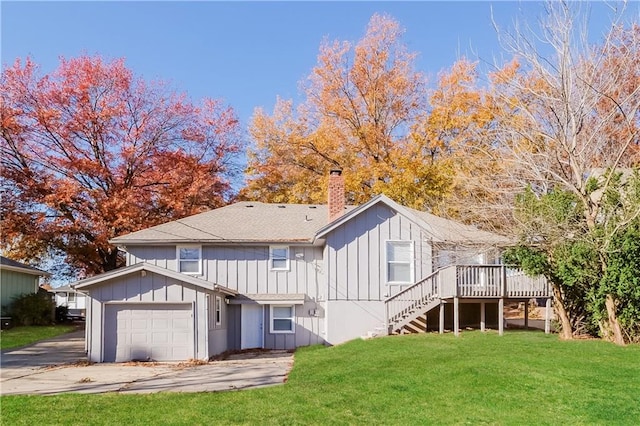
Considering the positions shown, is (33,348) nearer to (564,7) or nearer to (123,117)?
(123,117)

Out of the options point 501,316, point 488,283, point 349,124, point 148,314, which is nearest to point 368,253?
point 488,283

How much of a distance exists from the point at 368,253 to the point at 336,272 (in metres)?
1.36

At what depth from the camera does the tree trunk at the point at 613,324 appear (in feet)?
52.1

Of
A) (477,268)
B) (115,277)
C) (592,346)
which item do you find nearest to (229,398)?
(115,277)

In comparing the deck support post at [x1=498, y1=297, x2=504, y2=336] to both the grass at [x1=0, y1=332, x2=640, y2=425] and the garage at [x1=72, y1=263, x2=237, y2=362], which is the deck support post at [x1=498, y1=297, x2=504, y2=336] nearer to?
the grass at [x1=0, y1=332, x2=640, y2=425]

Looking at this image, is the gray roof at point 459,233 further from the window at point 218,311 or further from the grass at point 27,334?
the grass at point 27,334

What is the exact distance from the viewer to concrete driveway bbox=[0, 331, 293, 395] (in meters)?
12.5

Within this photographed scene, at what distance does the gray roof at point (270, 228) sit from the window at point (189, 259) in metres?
0.51

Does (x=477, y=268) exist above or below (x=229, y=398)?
above

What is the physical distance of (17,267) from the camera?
29.7m

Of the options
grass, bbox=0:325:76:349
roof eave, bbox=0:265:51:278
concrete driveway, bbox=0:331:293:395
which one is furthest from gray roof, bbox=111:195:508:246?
roof eave, bbox=0:265:51:278

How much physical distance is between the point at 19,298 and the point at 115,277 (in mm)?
15118

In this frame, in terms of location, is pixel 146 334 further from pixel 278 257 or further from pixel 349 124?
pixel 349 124

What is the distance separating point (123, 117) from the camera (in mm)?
29516
